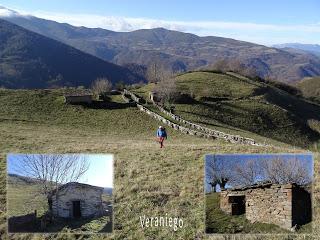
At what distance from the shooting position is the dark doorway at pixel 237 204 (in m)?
11.0

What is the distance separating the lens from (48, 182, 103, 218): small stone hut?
35.6ft

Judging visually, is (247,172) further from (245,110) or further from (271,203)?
(245,110)

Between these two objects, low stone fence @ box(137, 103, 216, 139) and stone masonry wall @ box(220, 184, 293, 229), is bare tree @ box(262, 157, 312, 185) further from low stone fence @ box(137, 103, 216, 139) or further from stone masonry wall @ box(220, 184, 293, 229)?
low stone fence @ box(137, 103, 216, 139)

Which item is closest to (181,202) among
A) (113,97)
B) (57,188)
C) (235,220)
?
(235,220)

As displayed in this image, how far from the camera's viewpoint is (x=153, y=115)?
6519cm

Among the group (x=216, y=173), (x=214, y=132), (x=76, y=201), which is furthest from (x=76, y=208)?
(x=214, y=132)

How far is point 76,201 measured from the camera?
1101cm

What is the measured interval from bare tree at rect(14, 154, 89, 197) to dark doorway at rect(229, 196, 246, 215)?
145 inches

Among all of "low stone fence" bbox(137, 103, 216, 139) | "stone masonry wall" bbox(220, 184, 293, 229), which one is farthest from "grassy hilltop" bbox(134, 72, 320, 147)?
"stone masonry wall" bbox(220, 184, 293, 229)

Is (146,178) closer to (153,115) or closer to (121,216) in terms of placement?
(121,216)

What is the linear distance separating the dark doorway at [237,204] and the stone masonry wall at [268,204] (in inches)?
4.2

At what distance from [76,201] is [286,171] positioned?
5.02 m

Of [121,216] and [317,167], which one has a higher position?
[317,167]

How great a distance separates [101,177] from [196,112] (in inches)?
2455
